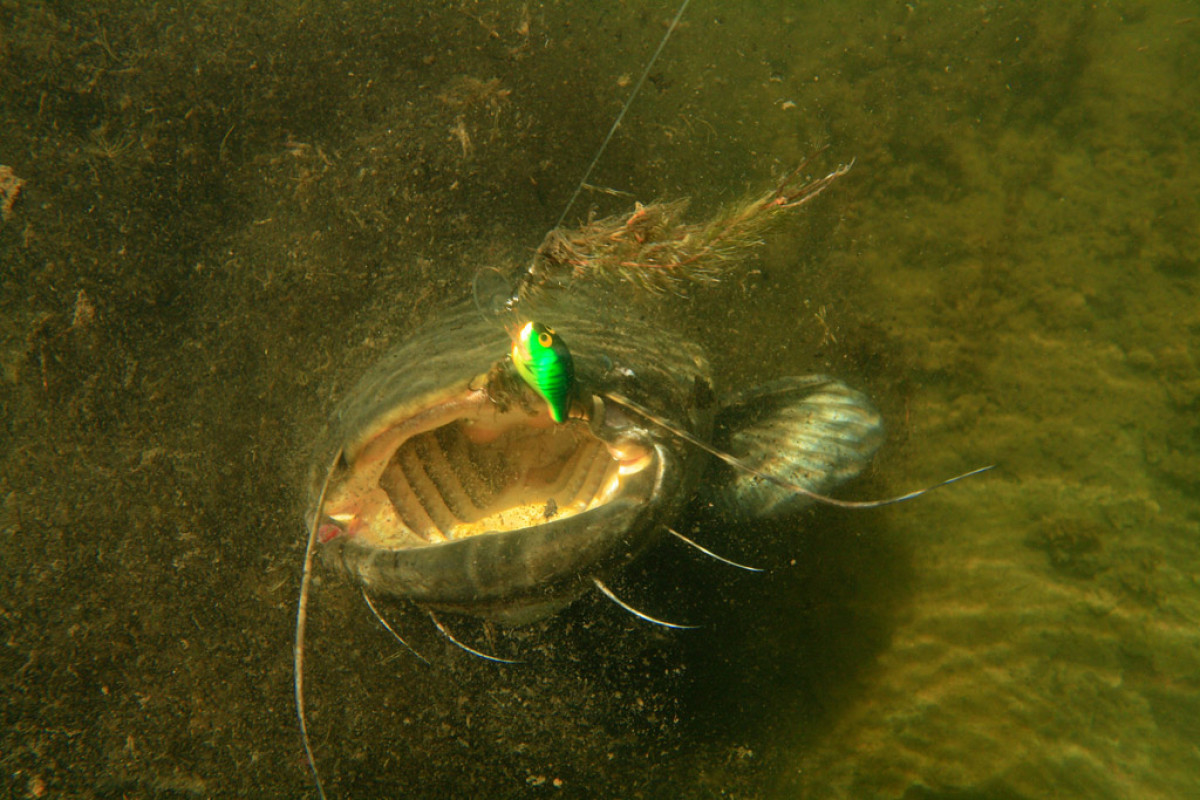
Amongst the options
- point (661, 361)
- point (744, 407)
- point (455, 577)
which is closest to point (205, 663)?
point (455, 577)

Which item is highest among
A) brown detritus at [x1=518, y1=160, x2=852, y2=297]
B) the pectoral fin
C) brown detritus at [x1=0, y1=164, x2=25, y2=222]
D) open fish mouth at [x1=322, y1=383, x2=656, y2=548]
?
brown detritus at [x1=0, y1=164, x2=25, y2=222]

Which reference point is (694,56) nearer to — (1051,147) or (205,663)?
(1051,147)

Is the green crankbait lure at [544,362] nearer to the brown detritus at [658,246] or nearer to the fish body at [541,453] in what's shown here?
the fish body at [541,453]

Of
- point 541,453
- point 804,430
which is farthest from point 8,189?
point 804,430

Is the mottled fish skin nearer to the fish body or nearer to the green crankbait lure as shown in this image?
the fish body

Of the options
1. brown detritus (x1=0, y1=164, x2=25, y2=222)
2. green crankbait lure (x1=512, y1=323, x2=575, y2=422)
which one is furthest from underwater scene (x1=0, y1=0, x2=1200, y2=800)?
green crankbait lure (x1=512, y1=323, x2=575, y2=422)

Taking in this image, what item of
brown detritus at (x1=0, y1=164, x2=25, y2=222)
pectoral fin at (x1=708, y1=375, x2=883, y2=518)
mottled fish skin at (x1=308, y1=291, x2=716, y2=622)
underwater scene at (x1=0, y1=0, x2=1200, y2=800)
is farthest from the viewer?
pectoral fin at (x1=708, y1=375, x2=883, y2=518)
